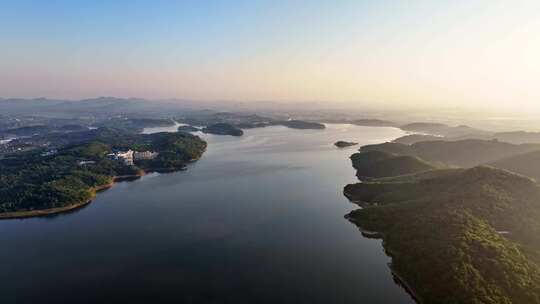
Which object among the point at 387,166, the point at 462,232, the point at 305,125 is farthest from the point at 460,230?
the point at 305,125

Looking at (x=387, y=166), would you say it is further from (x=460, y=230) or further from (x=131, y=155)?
(x=131, y=155)

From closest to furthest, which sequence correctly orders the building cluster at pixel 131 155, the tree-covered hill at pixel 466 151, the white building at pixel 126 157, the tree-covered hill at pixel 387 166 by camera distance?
the tree-covered hill at pixel 387 166 < the tree-covered hill at pixel 466 151 < the white building at pixel 126 157 < the building cluster at pixel 131 155

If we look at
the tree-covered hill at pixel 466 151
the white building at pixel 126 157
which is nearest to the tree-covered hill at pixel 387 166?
the tree-covered hill at pixel 466 151

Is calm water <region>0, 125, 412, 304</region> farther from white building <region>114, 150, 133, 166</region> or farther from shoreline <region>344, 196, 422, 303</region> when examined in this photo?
white building <region>114, 150, 133, 166</region>

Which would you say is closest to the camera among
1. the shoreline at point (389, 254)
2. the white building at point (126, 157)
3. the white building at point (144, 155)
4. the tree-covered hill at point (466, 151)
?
the shoreline at point (389, 254)

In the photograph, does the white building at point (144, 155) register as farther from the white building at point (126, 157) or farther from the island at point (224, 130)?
the island at point (224, 130)

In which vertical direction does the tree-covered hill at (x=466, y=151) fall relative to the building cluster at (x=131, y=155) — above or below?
above

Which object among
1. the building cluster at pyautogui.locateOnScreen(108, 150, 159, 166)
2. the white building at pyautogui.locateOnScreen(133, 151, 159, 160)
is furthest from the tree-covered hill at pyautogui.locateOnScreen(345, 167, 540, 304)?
the white building at pyautogui.locateOnScreen(133, 151, 159, 160)

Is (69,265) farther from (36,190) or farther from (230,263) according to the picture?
(36,190)
